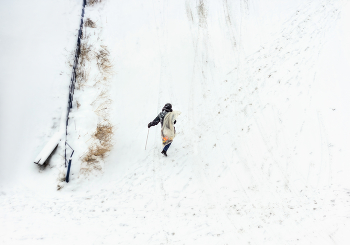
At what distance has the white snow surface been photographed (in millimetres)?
5691

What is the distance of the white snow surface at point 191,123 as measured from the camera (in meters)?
5.69

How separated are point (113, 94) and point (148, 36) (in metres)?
4.19

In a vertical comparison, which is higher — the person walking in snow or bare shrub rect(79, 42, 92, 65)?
bare shrub rect(79, 42, 92, 65)

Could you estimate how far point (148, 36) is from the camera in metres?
11.7

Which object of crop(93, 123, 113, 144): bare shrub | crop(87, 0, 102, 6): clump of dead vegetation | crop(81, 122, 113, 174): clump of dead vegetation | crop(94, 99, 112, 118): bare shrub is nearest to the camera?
crop(81, 122, 113, 174): clump of dead vegetation

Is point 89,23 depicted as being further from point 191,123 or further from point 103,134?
point 191,123

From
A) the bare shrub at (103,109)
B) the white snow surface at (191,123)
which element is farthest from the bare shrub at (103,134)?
the bare shrub at (103,109)

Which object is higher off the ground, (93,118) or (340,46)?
(340,46)

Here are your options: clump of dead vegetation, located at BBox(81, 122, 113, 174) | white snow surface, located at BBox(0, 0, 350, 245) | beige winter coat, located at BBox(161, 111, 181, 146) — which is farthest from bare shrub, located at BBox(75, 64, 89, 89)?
beige winter coat, located at BBox(161, 111, 181, 146)

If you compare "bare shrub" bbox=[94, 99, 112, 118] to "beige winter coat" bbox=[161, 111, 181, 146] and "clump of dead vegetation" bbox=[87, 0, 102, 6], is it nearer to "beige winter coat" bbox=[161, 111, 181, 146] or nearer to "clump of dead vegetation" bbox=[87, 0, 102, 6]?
"beige winter coat" bbox=[161, 111, 181, 146]

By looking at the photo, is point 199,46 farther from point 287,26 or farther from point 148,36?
point 287,26

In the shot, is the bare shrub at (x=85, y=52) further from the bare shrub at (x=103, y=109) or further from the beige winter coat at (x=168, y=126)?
the beige winter coat at (x=168, y=126)

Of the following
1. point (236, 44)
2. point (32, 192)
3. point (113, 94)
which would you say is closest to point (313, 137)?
point (236, 44)

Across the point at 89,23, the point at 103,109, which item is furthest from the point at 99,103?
the point at 89,23
